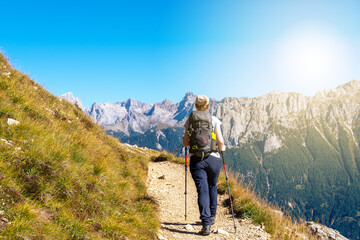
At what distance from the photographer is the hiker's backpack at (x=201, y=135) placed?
6051mm

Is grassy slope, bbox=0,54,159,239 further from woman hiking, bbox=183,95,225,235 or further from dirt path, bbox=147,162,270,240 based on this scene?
woman hiking, bbox=183,95,225,235

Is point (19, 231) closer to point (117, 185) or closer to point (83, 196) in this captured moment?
point (83, 196)

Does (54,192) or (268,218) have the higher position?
(54,192)

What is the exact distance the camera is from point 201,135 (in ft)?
20.0

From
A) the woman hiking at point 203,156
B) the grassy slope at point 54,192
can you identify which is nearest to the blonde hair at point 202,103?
the woman hiking at point 203,156

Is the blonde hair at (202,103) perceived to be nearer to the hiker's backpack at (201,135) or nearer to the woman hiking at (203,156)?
the woman hiking at (203,156)

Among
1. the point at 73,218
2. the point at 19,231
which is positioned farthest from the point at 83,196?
the point at 19,231


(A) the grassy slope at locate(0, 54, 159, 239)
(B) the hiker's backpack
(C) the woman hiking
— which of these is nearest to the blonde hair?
(C) the woman hiking

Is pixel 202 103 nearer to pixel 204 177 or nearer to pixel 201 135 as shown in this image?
pixel 201 135

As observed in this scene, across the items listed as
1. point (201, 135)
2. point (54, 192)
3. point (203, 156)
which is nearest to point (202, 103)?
point (201, 135)

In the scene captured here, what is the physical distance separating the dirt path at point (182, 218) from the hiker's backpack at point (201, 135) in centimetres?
251

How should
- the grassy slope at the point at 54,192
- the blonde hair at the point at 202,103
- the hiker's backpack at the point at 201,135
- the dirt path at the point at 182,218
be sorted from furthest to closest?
the blonde hair at the point at 202,103, the dirt path at the point at 182,218, the hiker's backpack at the point at 201,135, the grassy slope at the point at 54,192

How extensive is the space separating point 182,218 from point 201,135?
3.82m

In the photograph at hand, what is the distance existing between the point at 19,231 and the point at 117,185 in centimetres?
391
